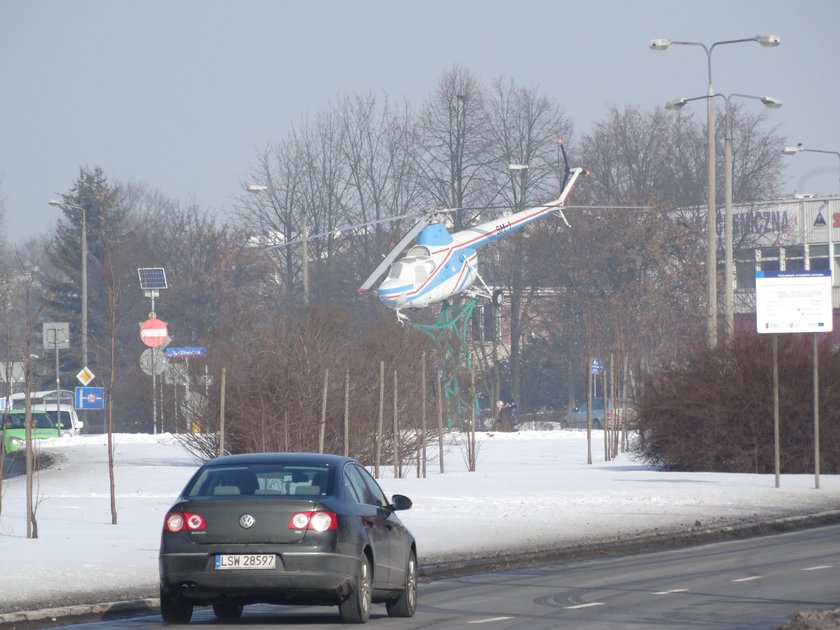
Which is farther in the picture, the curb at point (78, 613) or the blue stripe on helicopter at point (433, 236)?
the blue stripe on helicopter at point (433, 236)

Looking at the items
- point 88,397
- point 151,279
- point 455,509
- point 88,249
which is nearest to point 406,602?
point 455,509

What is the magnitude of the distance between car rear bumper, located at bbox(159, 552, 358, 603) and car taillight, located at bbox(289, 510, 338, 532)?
0.63 ft

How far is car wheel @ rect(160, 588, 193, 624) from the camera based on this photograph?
1152cm

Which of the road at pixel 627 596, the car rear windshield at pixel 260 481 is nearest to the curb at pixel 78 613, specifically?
the road at pixel 627 596

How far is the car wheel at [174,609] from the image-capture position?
1152 cm

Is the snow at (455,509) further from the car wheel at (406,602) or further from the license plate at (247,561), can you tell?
the car wheel at (406,602)

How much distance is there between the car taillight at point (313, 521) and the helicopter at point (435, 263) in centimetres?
3980

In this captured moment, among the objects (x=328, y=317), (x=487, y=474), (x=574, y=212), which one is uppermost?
(x=574, y=212)

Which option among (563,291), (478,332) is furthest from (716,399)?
(478,332)

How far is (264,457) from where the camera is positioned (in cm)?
1209

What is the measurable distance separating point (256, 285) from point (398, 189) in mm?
10151

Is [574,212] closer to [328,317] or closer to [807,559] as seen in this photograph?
[328,317]

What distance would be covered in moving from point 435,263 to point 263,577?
43713 mm

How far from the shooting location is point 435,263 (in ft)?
179
